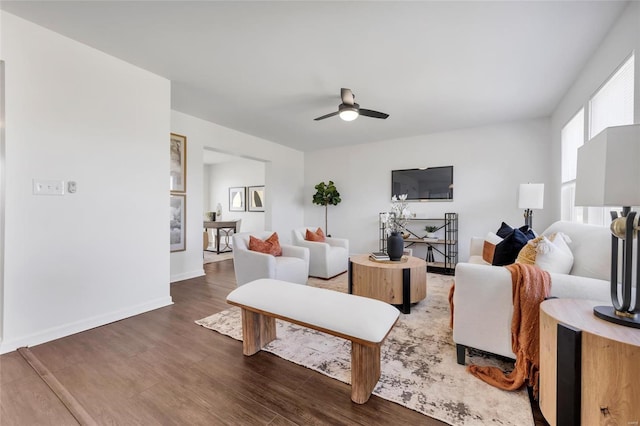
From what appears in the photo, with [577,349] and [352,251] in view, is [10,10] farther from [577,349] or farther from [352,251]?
[352,251]

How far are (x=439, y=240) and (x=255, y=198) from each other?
497 centimetres

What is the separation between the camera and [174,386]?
162 cm

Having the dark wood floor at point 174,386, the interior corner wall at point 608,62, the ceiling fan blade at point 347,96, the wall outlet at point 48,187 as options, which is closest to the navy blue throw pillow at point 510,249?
the interior corner wall at point 608,62

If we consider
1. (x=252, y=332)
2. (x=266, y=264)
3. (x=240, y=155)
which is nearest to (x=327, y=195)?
(x=240, y=155)

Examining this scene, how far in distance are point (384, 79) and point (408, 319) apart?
257 cm

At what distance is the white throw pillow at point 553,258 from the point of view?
1735mm

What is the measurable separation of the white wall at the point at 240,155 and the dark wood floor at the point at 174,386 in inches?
80.0

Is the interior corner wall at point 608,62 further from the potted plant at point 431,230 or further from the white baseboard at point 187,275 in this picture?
the white baseboard at point 187,275

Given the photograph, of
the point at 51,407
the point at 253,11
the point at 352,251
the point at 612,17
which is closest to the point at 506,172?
the point at 612,17

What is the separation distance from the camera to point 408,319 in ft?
8.46

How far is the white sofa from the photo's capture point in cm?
160

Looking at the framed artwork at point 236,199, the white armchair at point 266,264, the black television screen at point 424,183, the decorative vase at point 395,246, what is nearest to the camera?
the decorative vase at point 395,246

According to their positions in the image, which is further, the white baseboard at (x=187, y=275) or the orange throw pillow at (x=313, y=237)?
the orange throw pillow at (x=313, y=237)

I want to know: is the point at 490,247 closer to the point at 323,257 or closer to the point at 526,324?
the point at 526,324
